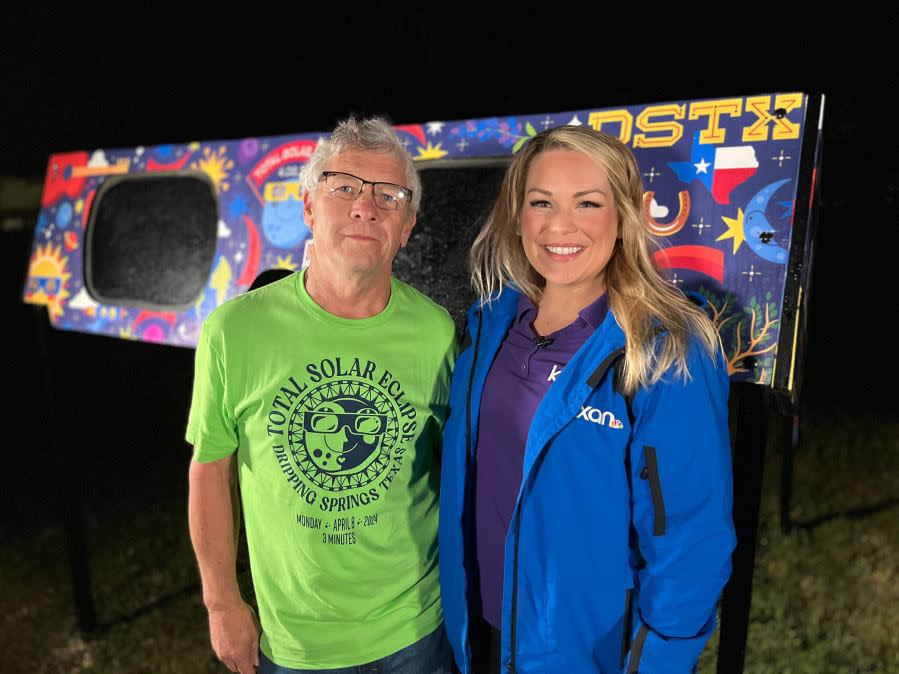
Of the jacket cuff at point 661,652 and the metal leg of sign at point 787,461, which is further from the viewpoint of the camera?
the metal leg of sign at point 787,461

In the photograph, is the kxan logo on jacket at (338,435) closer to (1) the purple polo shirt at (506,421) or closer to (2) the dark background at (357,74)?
(1) the purple polo shirt at (506,421)

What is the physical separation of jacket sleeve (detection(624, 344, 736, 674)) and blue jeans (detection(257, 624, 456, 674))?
1.58ft

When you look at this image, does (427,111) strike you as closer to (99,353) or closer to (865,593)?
(99,353)

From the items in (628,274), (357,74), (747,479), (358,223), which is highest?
(357,74)

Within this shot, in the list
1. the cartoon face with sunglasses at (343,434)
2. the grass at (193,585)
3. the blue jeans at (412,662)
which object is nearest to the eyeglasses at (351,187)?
the cartoon face with sunglasses at (343,434)

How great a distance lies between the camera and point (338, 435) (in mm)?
1444

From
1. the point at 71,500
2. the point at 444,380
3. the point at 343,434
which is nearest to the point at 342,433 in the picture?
the point at 343,434

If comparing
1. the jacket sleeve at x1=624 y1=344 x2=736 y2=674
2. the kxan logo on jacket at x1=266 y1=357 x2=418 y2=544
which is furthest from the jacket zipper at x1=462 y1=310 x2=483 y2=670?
the jacket sleeve at x1=624 y1=344 x2=736 y2=674

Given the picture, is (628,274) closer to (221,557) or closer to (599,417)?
(599,417)

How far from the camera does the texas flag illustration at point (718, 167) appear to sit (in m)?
1.62

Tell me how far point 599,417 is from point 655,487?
160 millimetres

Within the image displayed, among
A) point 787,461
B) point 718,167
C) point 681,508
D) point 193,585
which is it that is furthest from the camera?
point 193,585

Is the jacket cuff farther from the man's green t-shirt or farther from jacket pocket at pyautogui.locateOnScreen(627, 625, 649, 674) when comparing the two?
the man's green t-shirt

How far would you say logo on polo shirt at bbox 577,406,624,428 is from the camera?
1.29 m
